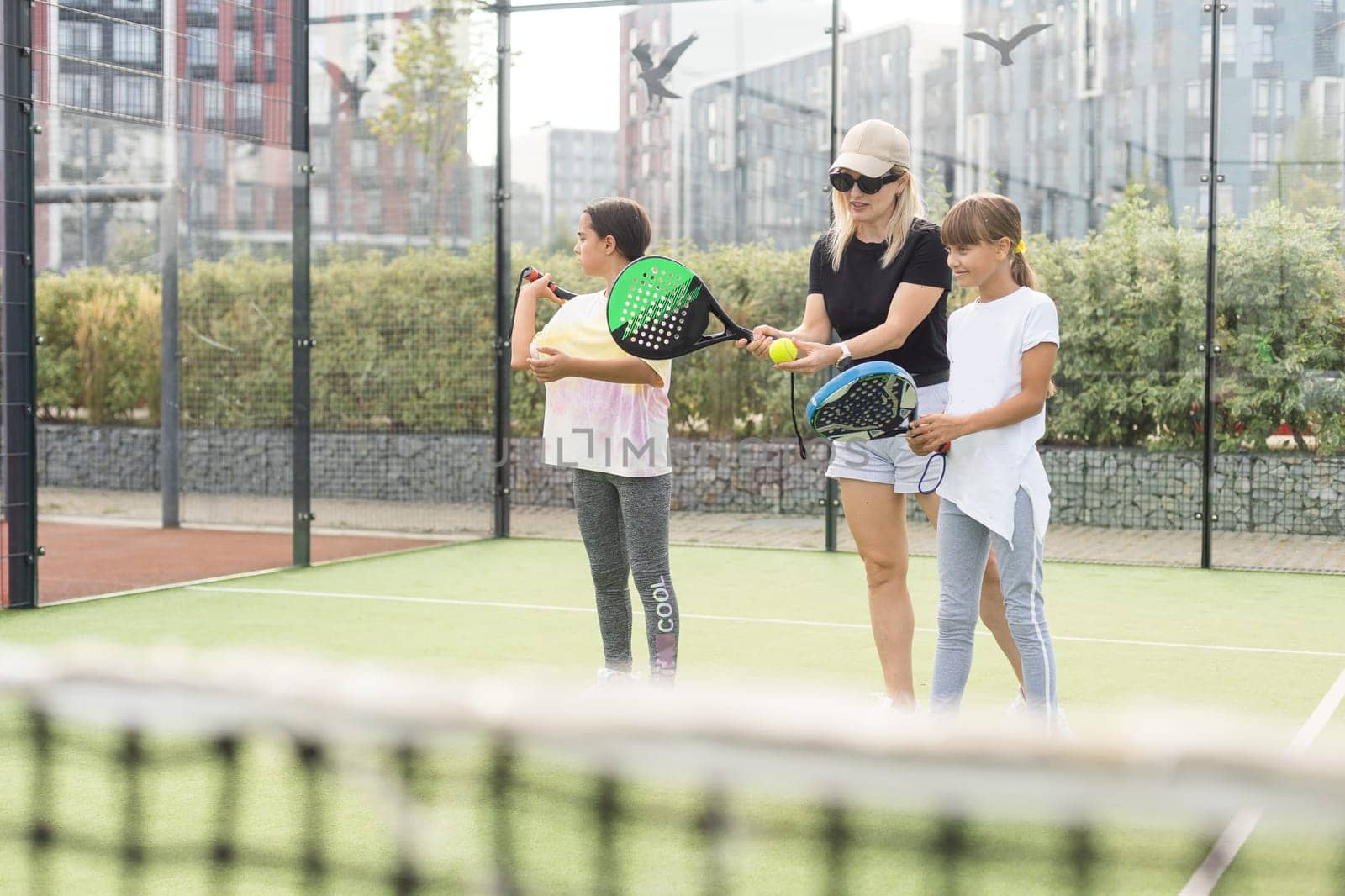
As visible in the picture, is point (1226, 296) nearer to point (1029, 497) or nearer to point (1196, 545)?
point (1196, 545)

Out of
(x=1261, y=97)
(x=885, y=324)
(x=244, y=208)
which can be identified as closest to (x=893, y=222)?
(x=885, y=324)

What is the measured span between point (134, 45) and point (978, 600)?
5.13 meters

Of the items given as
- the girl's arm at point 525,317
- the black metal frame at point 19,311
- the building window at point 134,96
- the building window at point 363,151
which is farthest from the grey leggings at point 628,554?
the building window at point 363,151

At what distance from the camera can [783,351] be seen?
357 centimetres

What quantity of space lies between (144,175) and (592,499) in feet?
27.8

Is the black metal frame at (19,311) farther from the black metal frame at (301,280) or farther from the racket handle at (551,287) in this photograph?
the racket handle at (551,287)

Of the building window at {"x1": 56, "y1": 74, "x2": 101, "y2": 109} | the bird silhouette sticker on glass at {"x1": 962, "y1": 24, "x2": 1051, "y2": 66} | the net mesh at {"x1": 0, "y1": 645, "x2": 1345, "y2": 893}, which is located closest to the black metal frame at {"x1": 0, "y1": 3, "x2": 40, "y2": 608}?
the building window at {"x1": 56, "y1": 74, "x2": 101, "y2": 109}

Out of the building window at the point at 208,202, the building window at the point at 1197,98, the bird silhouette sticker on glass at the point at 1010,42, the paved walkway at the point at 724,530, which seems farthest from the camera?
the building window at the point at 208,202

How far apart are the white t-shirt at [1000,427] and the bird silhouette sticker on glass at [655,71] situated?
554cm

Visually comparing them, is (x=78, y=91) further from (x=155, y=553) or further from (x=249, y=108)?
(x=155, y=553)

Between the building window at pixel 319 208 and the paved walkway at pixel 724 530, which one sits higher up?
the building window at pixel 319 208

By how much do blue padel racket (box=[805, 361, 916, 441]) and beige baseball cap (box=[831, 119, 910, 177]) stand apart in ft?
1.69

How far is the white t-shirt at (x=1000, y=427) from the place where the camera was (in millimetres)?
3590

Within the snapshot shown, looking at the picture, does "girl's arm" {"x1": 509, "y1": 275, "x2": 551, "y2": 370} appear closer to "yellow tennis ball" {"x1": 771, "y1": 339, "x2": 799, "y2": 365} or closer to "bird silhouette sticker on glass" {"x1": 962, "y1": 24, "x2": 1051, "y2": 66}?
"yellow tennis ball" {"x1": 771, "y1": 339, "x2": 799, "y2": 365}
